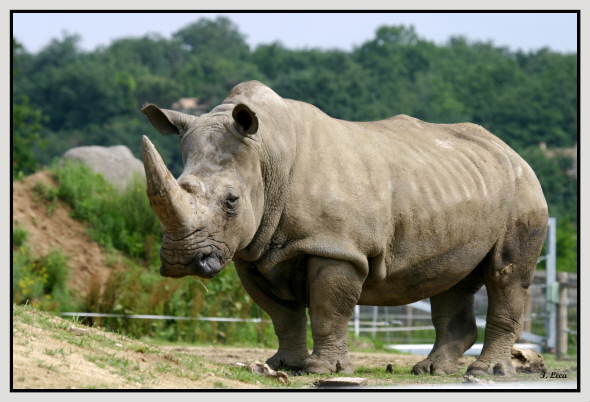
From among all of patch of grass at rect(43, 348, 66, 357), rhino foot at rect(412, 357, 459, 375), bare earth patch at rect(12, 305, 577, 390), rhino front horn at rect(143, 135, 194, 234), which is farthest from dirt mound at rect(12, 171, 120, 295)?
patch of grass at rect(43, 348, 66, 357)

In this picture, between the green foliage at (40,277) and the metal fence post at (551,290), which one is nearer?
the green foliage at (40,277)

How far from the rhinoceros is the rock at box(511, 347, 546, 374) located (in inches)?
13.4

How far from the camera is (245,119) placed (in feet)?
31.5

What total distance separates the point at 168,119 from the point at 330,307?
200 centimetres

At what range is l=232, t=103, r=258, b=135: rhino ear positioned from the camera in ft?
31.2

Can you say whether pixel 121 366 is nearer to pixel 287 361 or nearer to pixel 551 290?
pixel 287 361

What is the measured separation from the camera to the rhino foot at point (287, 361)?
10.5 m

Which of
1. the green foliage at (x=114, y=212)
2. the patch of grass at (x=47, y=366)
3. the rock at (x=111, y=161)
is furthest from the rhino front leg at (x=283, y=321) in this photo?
the rock at (x=111, y=161)

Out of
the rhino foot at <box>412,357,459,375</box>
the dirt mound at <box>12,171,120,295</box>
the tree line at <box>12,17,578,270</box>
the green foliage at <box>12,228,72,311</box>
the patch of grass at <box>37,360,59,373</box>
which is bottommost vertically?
the patch of grass at <box>37,360,59,373</box>

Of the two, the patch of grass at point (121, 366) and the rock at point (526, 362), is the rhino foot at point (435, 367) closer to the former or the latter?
the rock at point (526, 362)

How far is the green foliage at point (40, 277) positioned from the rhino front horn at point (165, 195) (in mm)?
8719

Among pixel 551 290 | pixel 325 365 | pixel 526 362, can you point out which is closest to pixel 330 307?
pixel 325 365

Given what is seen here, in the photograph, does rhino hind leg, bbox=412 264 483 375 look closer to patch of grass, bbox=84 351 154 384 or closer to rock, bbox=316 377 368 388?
rock, bbox=316 377 368 388

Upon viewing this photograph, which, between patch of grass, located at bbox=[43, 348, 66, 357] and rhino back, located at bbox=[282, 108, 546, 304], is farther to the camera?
rhino back, located at bbox=[282, 108, 546, 304]
